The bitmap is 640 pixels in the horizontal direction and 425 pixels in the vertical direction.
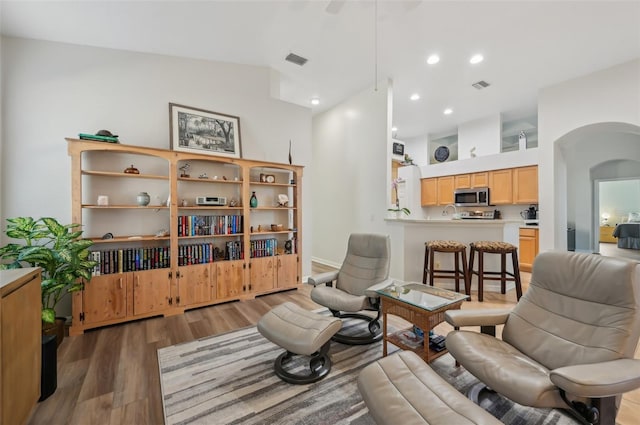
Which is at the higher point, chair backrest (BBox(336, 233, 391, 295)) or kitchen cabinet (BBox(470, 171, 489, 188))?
kitchen cabinet (BBox(470, 171, 489, 188))

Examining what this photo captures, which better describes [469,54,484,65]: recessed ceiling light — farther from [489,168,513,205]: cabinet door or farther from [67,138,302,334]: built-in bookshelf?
[67,138,302,334]: built-in bookshelf

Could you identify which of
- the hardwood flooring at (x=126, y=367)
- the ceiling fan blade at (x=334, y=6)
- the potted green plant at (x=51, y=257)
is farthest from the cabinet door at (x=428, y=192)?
the potted green plant at (x=51, y=257)

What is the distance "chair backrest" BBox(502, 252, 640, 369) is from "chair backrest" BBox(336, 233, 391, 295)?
1187mm

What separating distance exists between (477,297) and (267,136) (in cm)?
389

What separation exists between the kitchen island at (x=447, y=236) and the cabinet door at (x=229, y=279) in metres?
2.44

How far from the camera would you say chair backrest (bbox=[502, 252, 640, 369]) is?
1.35m

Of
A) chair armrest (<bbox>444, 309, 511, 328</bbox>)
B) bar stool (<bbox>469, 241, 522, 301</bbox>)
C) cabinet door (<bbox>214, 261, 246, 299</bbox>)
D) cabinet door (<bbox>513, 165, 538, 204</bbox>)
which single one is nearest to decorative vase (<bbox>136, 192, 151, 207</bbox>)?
cabinet door (<bbox>214, 261, 246, 299</bbox>)

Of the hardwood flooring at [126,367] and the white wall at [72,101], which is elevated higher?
the white wall at [72,101]

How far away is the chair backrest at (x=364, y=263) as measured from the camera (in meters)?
2.77

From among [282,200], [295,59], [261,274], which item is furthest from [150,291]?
[295,59]

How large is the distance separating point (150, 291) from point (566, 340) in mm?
3688

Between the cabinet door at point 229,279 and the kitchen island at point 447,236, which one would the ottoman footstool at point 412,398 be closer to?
the cabinet door at point 229,279

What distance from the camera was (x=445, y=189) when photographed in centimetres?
641

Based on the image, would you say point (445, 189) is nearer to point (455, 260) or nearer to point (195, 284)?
point (455, 260)
